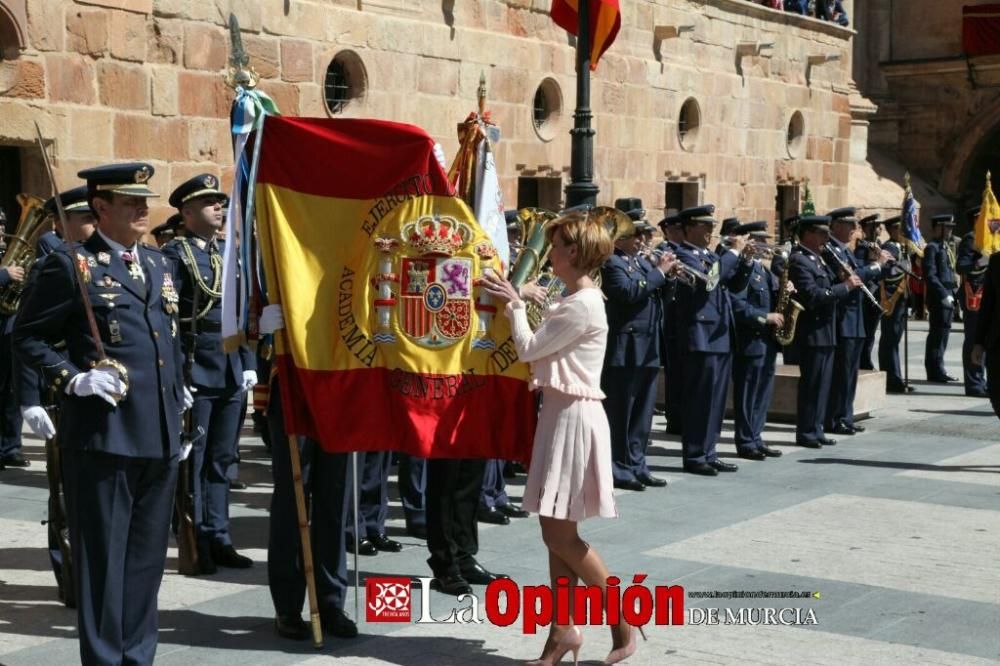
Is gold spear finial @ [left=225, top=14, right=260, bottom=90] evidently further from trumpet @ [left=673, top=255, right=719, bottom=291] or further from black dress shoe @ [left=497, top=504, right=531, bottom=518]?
trumpet @ [left=673, top=255, right=719, bottom=291]

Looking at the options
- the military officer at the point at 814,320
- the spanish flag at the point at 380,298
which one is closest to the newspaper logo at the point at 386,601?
the spanish flag at the point at 380,298

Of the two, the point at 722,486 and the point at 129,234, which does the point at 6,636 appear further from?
the point at 722,486

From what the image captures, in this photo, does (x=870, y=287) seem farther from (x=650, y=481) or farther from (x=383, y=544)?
(x=383, y=544)

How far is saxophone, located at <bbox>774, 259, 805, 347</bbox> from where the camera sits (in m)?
12.8

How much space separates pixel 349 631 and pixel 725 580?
2.12 meters

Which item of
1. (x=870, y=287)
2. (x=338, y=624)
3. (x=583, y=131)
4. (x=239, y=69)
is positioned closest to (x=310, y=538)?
(x=338, y=624)

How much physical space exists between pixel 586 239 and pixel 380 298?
1019 mm

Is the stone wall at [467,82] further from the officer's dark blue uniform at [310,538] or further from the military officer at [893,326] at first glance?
the officer's dark blue uniform at [310,538]

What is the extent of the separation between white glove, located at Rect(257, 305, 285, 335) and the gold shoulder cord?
1371mm

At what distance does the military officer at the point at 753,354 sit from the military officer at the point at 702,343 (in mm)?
530

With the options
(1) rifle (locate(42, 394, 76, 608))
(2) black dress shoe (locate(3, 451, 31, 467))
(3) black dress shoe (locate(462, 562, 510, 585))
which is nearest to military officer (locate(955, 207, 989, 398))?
(2) black dress shoe (locate(3, 451, 31, 467))

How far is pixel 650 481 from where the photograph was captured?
10.9 meters

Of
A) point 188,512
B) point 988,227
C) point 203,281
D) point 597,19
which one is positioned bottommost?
point 188,512

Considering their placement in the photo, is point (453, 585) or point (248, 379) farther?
point (248, 379)
